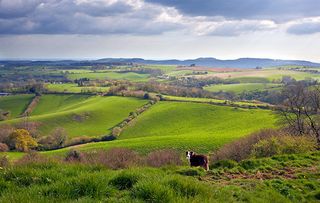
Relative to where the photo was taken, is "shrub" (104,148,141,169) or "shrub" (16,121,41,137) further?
"shrub" (16,121,41,137)

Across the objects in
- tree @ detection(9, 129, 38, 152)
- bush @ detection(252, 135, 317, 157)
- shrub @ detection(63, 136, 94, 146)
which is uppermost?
bush @ detection(252, 135, 317, 157)

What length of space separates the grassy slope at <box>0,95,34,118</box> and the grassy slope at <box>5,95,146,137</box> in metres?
5.07

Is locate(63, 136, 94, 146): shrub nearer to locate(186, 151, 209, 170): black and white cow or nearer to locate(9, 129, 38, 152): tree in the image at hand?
locate(9, 129, 38, 152): tree

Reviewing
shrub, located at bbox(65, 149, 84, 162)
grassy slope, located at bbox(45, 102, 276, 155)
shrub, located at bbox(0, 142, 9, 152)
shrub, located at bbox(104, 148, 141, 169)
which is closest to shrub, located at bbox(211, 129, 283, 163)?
shrub, located at bbox(104, 148, 141, 169)

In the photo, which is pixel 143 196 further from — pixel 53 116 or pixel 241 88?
pixel 241 88

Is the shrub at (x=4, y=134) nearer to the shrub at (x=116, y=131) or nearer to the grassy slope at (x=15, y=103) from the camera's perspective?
the shrub at (x=116, y=131)

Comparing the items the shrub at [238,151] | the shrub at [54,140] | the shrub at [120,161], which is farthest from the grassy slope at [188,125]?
the shrub at [120,161]

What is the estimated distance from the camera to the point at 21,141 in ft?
221

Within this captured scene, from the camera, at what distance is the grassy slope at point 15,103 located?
107 metres

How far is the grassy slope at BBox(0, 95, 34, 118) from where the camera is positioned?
10718 cm

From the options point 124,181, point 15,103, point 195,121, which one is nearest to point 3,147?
point 195,121

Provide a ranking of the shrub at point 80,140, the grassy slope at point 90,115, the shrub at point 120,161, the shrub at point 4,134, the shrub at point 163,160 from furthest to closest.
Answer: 1. the grassy slope at point 90,115
2. the shrub at point 80,140
3. the shrub at point 4,134
4. the shrub at point 163,160
5. the shrub at point 120,161

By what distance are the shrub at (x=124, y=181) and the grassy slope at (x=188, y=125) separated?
175 ft

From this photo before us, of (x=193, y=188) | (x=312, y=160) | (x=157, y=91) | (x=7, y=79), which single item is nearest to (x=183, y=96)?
(x=157, y=91)
